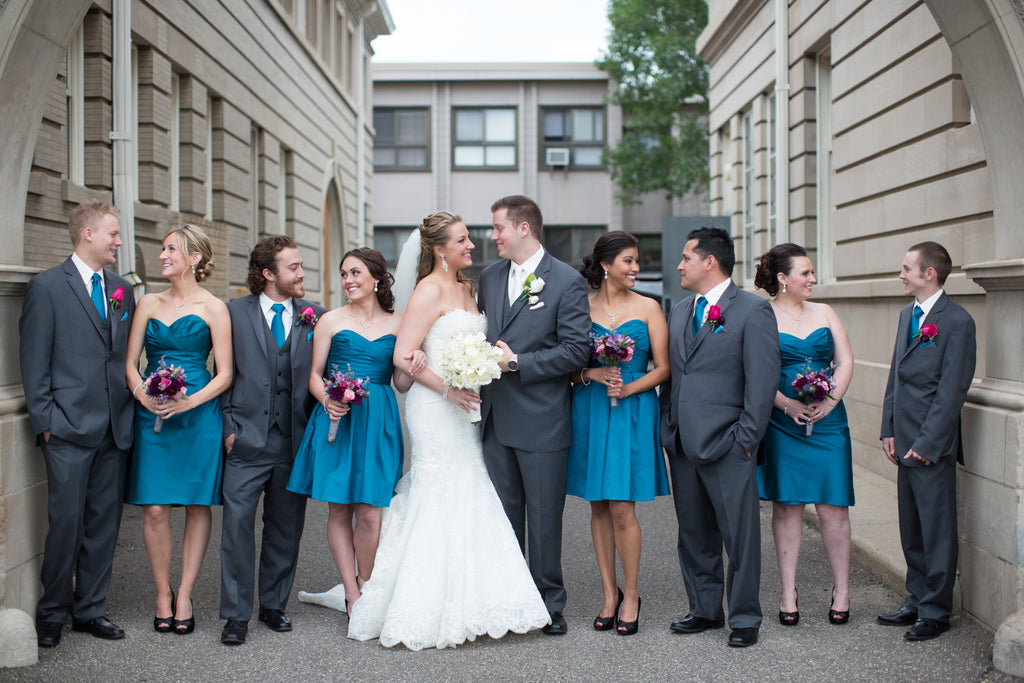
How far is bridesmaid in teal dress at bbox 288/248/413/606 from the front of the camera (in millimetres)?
5836

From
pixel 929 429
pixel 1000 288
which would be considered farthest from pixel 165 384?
pixel 1000 288

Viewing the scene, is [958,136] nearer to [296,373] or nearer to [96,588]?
A: [296,373]

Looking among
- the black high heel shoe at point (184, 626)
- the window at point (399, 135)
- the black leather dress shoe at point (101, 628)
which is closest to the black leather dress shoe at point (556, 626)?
the black high heel shoe at point (184, 626)

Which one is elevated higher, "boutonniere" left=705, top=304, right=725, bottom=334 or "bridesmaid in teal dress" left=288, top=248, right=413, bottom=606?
"boutonniere" left=705, top=304, right=725, bottom=334

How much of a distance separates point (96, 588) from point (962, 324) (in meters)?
5.21

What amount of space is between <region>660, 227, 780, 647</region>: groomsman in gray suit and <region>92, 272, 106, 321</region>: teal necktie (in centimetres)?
332

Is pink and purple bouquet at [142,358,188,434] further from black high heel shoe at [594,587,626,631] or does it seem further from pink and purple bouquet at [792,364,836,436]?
pink and purple bouquet at [792,364,836,436]

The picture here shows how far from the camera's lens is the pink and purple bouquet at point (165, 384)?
5473mm

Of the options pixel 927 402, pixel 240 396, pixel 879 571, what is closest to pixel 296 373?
pixel 240 396

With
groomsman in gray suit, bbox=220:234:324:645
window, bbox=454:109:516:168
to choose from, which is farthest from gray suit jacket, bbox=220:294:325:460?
window, bbox=454:109:516:168

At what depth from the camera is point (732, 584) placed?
553cm

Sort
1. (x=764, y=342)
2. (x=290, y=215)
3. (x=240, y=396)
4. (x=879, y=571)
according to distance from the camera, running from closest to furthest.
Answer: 1. (x=764, y=342)
2. (x=240, y=396)
3. (x=879, y=571)
4. (x=290, y=215)

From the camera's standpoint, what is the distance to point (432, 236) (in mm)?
5828

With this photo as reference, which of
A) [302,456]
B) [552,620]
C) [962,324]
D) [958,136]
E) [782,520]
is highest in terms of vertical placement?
[958,136]
